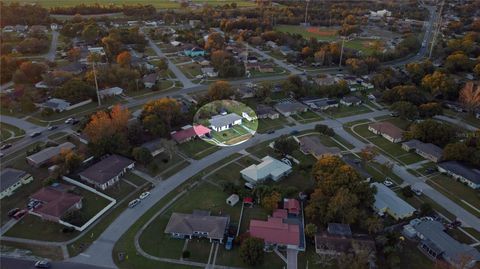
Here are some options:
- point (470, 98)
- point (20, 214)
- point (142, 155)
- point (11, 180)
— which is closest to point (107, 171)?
point (142, 155)

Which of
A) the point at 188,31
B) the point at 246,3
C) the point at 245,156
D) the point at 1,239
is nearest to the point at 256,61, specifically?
the point at 188,31

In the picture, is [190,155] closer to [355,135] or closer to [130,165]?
[130,165]

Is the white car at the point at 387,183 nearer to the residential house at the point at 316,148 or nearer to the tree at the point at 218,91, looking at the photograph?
the residential house at the point at 316,148

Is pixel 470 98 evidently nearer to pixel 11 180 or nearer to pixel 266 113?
pixel 266 113

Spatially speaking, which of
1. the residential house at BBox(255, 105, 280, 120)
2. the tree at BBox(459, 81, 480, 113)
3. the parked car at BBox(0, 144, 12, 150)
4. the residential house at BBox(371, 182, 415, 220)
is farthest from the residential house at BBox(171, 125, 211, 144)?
the tree at BBox(459, 81, 480, 113)

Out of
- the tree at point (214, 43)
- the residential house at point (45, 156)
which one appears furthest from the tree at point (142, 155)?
the tree at point (214, 43)

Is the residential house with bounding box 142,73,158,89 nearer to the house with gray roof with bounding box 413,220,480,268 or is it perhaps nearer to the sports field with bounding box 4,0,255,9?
the house with gray roof with bounding box 413,220,480,268
